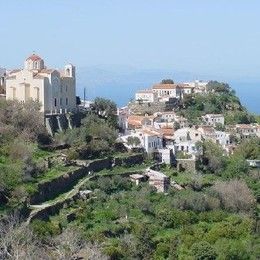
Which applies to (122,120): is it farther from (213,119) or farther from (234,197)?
(234,197)

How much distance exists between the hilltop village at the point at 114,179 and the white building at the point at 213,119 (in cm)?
8

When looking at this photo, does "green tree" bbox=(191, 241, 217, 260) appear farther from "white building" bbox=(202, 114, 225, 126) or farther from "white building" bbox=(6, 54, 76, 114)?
"white building" bbox=(202, 114, 225, 126)

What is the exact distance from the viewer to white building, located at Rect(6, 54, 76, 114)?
1519 inches

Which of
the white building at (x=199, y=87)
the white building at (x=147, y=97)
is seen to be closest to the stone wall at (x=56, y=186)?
the white building at (x=147, y=97)

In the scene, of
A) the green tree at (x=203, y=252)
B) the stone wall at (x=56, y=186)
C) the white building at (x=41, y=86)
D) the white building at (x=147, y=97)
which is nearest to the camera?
the green tree at (x=203, y=252)

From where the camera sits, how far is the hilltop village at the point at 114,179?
27.3 metres

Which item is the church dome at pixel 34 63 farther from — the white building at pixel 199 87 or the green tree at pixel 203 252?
the white building at pixel 199 87

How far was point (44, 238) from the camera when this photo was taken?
1032 inches

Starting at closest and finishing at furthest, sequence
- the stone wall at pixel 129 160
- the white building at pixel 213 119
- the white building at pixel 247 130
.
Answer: the stone wall at pixel 129 160 → the white building at pixel 247 130 → the white building at pixel 213 119

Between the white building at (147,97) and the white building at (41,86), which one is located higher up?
the white building at (41,86)

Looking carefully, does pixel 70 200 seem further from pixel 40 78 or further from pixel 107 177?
pixel 40 78

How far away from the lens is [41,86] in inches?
1515

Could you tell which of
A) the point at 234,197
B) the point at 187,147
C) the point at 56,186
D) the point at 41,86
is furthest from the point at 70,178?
the point at 187,147

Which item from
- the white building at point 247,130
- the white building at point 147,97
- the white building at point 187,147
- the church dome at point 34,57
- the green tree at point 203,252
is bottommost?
the green tree at point 203,252
